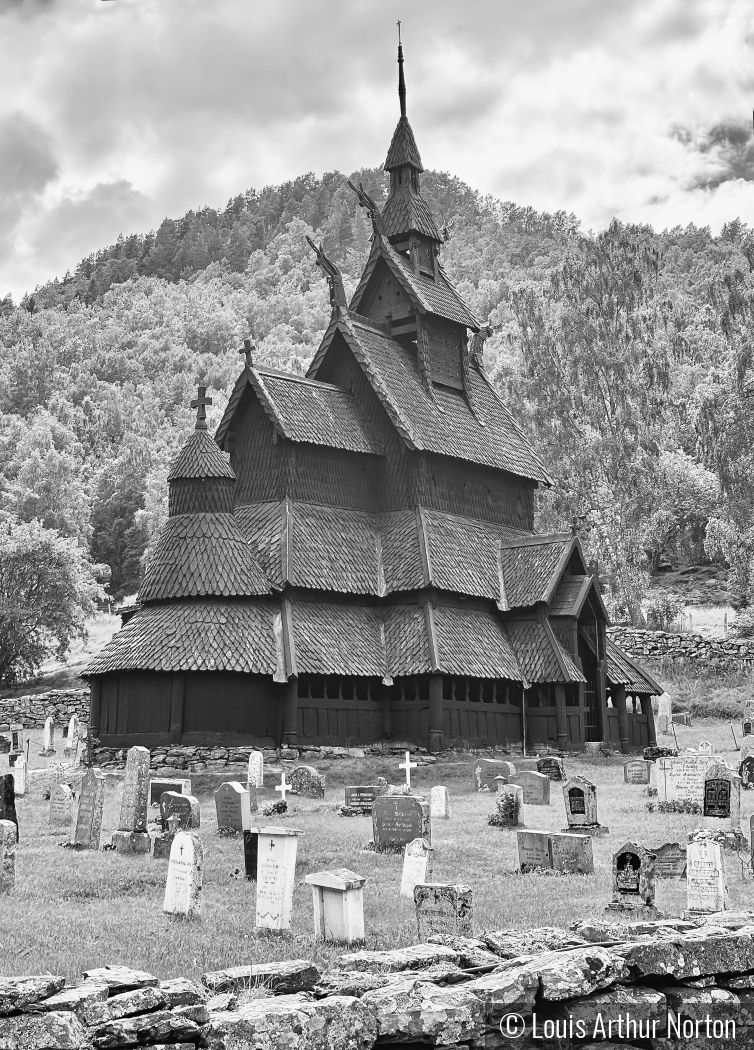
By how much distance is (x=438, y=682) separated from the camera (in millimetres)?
33844

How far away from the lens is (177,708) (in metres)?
30.5

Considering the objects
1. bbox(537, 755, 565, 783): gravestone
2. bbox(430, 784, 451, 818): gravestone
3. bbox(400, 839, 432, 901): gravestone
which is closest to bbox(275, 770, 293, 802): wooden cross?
bbox(430, 784, 451, 818): gravestone

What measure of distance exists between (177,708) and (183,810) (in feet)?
40.4

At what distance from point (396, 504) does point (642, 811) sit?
17992 millimetres

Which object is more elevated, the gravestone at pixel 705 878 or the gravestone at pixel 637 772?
the gravestone at pixel 637 772

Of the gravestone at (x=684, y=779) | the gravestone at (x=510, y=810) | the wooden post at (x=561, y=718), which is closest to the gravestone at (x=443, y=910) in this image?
the gravestone at (x=510, y=810)

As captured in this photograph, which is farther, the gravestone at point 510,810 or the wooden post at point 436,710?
the wooden post at point 436,710

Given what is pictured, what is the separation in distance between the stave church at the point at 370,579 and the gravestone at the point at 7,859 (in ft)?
53.8

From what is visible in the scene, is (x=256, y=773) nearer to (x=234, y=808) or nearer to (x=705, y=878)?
(x=234, y=808)

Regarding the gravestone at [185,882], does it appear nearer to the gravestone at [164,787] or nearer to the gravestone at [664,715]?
the gravestone at [164,787]

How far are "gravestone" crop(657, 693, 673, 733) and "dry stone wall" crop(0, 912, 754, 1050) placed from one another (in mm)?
31217

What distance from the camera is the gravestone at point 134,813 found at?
55.2 ft

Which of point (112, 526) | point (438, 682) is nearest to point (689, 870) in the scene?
point (438, 682)

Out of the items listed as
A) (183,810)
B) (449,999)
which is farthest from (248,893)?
(449,999)
